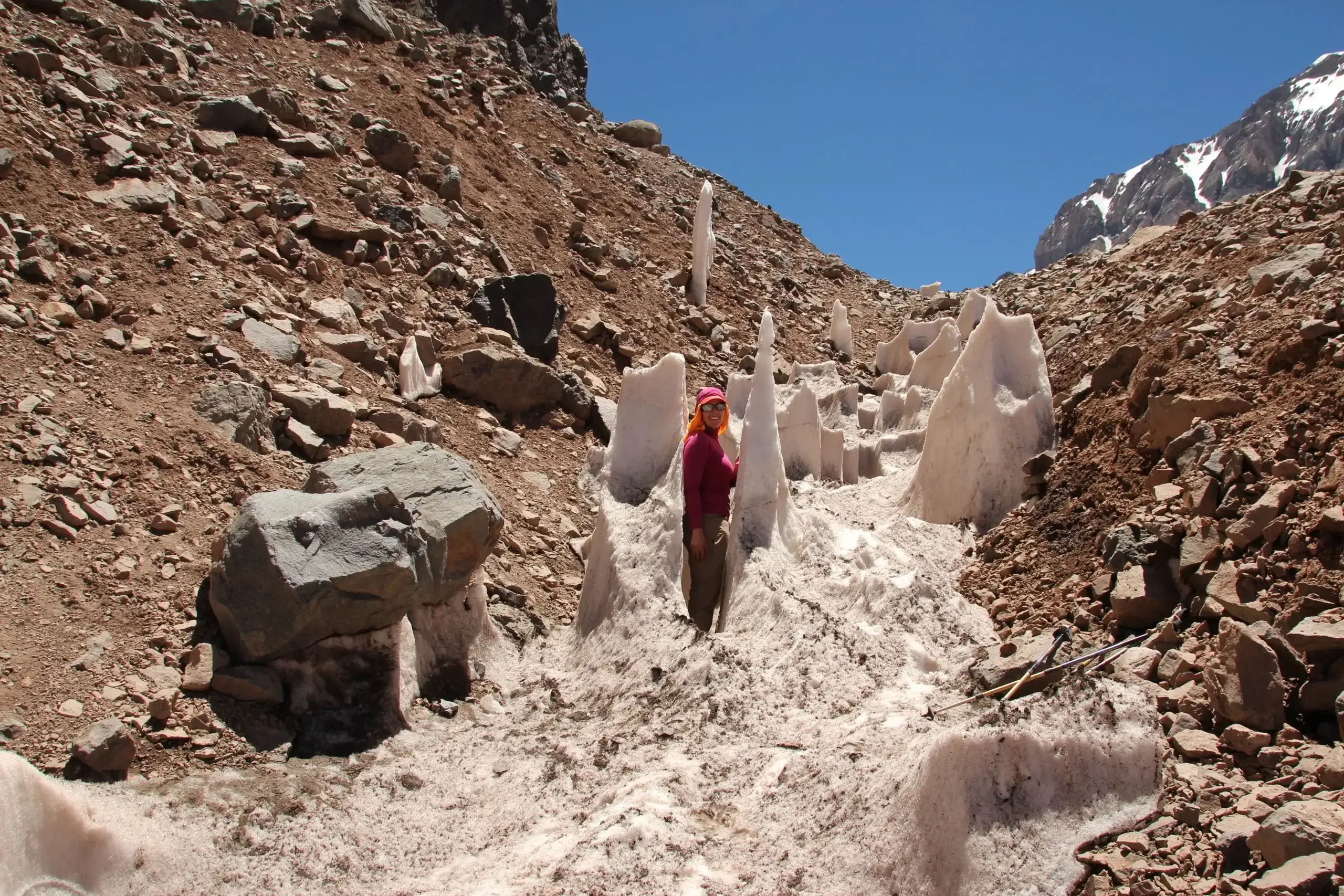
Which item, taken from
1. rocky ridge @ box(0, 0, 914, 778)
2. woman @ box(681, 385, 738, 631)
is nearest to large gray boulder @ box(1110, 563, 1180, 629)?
woman @ box(681, 385, 738, 631)

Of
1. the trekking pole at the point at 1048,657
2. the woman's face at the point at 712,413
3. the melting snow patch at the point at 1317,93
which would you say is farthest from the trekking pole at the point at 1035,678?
the melting snow patch at the point at 1317,93

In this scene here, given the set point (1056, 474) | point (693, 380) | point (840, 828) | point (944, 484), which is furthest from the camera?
point (693, 380)

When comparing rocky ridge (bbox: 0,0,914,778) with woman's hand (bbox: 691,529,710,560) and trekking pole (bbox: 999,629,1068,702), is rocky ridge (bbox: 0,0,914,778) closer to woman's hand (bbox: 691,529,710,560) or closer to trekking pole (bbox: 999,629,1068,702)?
woman's hand (bbox: 691,529,710,560)

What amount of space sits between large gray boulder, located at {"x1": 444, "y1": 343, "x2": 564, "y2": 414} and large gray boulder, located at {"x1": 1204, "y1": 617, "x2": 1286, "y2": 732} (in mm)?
7820

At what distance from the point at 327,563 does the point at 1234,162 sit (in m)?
102

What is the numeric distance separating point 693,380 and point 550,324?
2.85 meters

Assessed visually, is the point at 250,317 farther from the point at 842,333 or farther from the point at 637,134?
the point at 637,134

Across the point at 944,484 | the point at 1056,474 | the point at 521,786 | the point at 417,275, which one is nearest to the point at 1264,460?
the point at 1056,474

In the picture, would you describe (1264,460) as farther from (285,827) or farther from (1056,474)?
(285,827)

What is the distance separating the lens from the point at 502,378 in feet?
35.0

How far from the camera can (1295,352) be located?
20.9ft

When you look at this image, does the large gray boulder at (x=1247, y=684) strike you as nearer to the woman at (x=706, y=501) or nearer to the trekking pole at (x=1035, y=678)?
the trekking pole at (x=1035, y=678)

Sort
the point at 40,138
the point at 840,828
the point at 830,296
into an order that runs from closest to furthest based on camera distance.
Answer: the point at 840,828, the point at 40,138, the point at 830,296

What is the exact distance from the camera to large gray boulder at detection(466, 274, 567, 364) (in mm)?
12133
